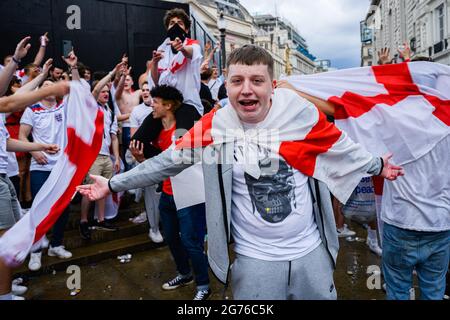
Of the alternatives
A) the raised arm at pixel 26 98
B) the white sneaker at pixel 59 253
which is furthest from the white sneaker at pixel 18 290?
the raised arm at pixel 26 98

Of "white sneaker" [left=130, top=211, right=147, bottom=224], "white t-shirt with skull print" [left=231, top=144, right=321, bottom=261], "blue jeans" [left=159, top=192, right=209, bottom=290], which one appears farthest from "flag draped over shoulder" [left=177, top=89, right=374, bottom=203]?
"white sneaker" [left=130, top=211, right=147, bottom=224]

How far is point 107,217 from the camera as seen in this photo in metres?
5.18

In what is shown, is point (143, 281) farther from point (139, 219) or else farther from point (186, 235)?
point (139, 219)

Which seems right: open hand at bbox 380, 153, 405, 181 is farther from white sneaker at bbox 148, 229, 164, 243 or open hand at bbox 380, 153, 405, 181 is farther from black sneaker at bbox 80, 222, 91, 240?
black sneaker at bbox 80, 222, 91, 240

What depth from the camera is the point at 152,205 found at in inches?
194

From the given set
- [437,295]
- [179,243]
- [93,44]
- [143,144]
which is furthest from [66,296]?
[93,44]

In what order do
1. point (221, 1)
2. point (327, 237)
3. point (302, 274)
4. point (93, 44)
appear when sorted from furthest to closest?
1. point (221, 1)
2. point (93, 44)
3. point (327, 237)
4. point (302, 274)

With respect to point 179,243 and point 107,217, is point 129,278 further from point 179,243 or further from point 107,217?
point 107,217

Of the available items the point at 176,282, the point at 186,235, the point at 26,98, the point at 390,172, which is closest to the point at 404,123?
the point at 390,172

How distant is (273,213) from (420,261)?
3.99 ft

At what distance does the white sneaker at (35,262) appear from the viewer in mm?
4160

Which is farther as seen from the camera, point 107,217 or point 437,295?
point 107,217

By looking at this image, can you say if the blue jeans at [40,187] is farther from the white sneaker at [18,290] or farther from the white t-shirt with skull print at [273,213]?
the white t-shirt with skull print at [273,213]
